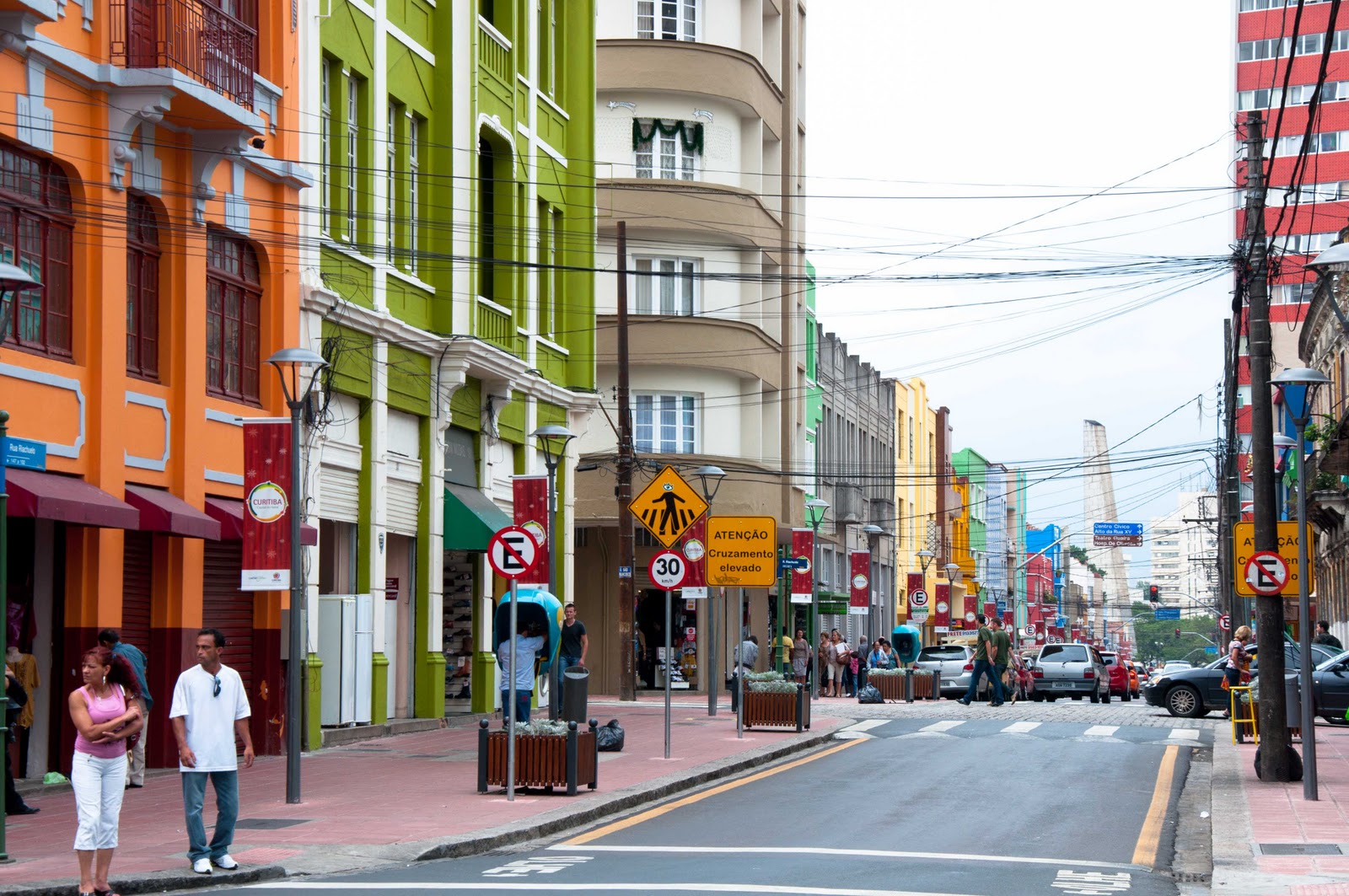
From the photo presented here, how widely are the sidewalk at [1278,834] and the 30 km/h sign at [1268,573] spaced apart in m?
2.10

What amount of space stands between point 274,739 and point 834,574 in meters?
43.2

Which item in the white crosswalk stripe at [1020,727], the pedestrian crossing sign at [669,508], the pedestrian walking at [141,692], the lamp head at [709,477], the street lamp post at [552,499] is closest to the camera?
the pedestrian walking at [141,692]

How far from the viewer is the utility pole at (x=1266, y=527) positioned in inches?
769

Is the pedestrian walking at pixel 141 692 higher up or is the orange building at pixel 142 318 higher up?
the orange building at pixel 142 318

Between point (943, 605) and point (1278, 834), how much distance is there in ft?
196

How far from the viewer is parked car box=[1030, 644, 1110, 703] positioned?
45.7m

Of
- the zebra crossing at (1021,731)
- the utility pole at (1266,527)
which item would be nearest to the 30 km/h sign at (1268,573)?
the utility pole at (1266,527)

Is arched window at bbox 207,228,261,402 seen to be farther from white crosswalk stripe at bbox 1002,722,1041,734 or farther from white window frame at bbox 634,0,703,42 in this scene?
white window frame at bbox 634,0,703,42

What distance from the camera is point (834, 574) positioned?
65188mm

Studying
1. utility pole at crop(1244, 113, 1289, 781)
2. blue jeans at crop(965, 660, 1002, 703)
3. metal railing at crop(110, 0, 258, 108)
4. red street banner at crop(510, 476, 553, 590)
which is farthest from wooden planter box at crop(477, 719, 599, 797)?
blue jeans at crop(965, 660, 1002, 703)

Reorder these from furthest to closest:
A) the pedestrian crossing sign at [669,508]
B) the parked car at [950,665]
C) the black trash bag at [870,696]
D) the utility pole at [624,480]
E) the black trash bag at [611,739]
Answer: the parked car at [950,665] → the black trash bag at [870,696] → the utility pole at [624,480] → the black trash bag at [611,739] → the pedestrian crossing sign at [669,508]

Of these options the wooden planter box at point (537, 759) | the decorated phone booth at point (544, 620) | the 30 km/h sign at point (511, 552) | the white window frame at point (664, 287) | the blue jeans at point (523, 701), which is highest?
the white window frame at point (664, 287)

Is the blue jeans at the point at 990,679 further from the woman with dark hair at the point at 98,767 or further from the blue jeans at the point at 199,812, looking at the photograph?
the woman with dark hair at the point at 98,767

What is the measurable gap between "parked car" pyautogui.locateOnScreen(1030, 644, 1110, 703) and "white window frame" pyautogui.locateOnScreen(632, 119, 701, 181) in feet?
51.4
